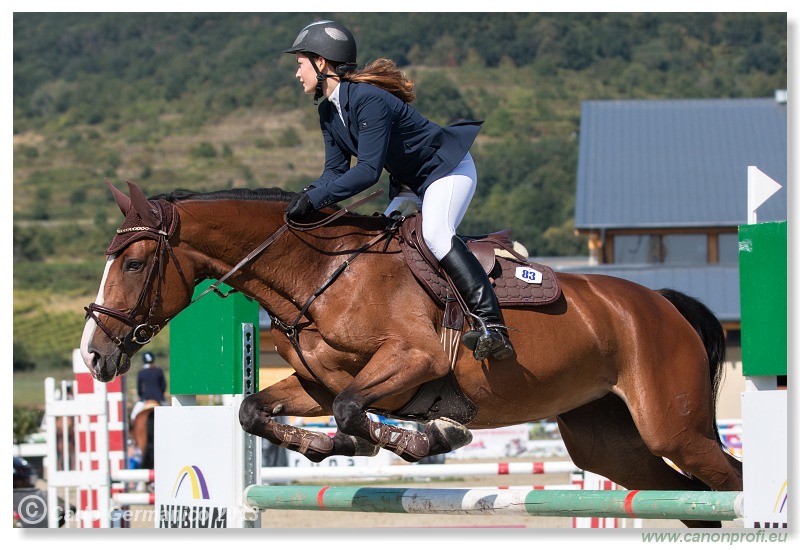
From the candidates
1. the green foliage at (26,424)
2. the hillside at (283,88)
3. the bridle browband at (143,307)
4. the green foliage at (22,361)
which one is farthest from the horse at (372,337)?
the hillside at (283,88)

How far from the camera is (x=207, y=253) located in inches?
166

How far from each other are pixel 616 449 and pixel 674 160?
22374mm

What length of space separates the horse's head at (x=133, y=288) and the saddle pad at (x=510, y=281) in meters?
0.92

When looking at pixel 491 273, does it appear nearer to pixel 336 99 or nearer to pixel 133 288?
pixel 336 99

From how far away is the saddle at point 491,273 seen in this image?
14.1 ft

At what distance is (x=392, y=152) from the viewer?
4387mm

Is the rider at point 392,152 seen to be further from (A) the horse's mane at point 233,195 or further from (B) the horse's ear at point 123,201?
(B) the horse's ear at point 123,201

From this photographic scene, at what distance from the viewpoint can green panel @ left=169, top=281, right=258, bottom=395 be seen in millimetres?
4938

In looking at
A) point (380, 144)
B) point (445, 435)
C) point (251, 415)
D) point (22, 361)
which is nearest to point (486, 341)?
point (445, 435)

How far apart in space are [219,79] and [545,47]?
24.0m

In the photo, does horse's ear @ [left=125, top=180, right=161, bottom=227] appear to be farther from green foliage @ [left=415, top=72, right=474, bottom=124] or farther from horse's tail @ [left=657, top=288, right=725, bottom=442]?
green foliage @ [left=415, top=72, right=474, bottom=124]

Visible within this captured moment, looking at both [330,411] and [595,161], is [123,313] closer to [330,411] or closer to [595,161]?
[330,411]

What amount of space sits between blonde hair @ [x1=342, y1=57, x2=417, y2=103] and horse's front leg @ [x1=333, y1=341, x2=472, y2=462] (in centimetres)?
101

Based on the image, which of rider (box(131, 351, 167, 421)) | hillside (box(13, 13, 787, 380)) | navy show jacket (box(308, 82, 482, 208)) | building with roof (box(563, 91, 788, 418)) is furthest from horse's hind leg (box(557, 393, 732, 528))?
hillside (box(13, 13, 787, 380))
